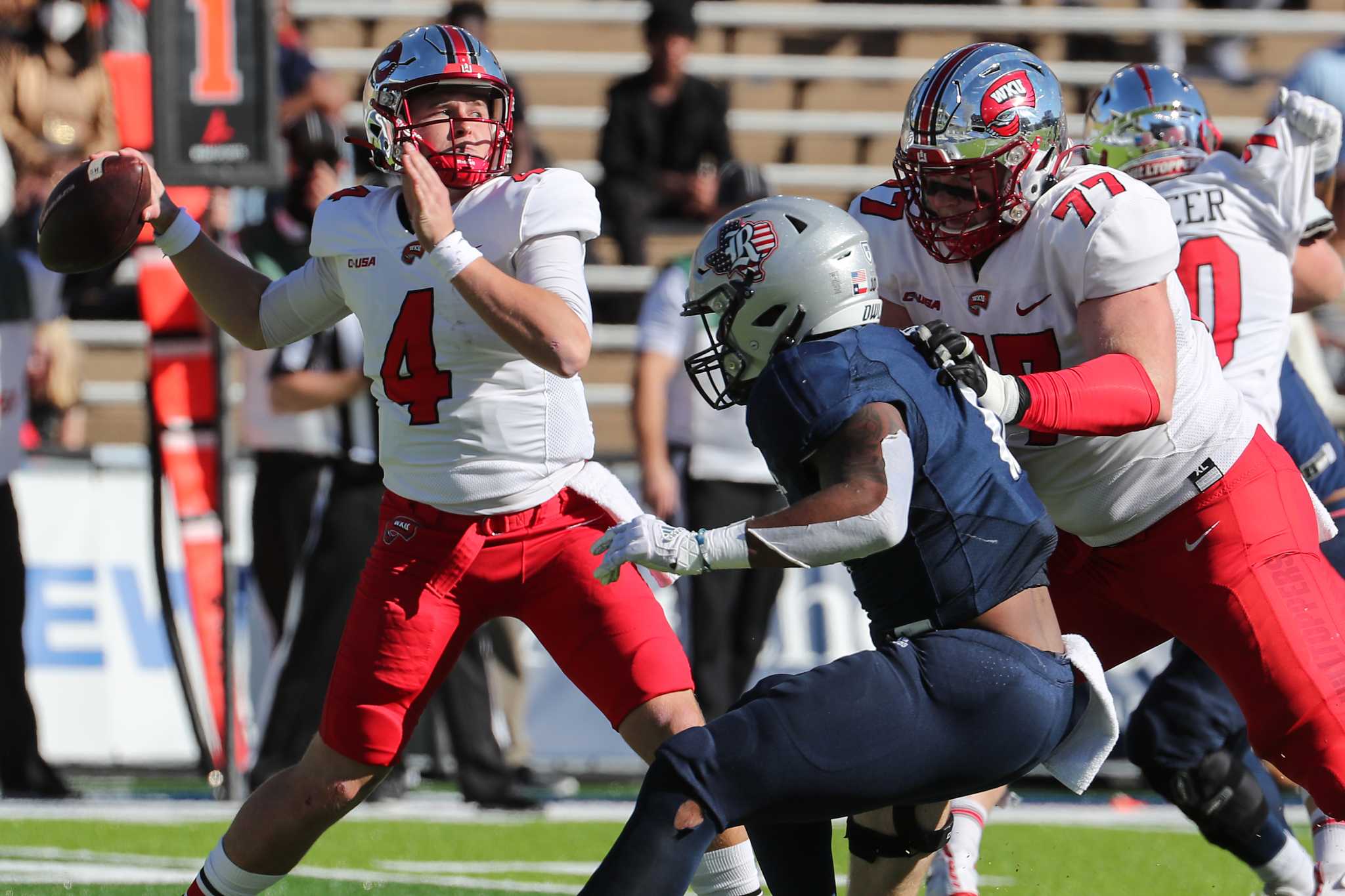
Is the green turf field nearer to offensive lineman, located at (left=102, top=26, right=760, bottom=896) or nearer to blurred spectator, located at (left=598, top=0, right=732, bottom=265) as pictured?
offensive lineman, located at (left=102, top=26, right=760, bottom=896)

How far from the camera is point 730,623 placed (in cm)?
685

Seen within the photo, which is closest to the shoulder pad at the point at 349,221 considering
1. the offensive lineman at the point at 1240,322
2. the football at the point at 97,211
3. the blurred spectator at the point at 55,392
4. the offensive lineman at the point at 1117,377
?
the football at the point at 97,211

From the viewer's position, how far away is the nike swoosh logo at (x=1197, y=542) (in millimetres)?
3752

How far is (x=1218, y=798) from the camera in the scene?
4.35 meters

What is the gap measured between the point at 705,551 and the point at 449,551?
3.10ft

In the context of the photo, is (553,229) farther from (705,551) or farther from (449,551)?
(705,551)

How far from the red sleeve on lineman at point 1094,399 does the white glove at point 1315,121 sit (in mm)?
1318

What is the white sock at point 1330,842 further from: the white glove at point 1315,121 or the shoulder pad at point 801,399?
the shoulder pad at point 801,399

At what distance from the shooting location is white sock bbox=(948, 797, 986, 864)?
4.02 m

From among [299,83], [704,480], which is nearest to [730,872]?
[704,480]

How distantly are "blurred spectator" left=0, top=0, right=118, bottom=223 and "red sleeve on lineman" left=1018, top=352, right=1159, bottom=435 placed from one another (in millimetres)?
6238

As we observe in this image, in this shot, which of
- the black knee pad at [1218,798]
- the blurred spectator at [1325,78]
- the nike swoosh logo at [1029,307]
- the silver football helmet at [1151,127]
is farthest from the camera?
the blurred spectator at [1325,78]

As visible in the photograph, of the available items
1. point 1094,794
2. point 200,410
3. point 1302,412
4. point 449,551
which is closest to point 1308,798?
point 1302,412

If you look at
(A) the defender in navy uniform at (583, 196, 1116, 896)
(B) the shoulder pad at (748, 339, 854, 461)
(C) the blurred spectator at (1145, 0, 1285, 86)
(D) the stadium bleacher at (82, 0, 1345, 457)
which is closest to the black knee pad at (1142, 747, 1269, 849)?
(A) the defender in navy uniform at (583, 196, 1116, 896)
